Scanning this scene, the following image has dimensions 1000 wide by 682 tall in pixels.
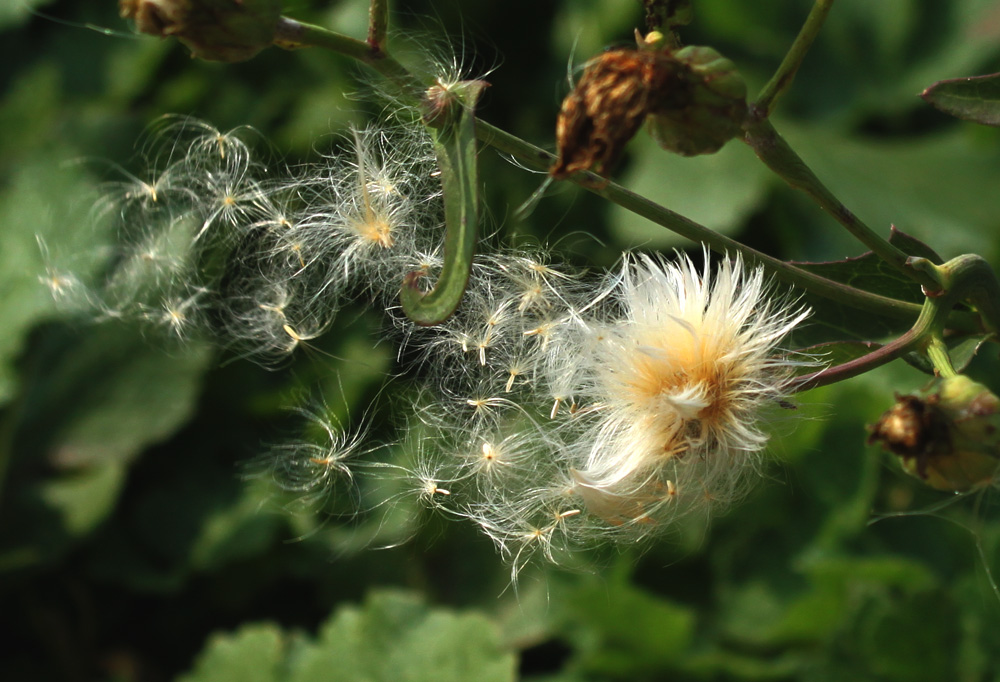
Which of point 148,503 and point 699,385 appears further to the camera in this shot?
point 148,503

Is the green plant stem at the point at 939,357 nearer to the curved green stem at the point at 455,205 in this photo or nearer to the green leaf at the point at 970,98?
the green leaf at the point at 970,98

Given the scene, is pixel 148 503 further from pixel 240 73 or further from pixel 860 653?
pixel 860 653

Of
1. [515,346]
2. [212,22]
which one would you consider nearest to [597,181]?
[515,346]

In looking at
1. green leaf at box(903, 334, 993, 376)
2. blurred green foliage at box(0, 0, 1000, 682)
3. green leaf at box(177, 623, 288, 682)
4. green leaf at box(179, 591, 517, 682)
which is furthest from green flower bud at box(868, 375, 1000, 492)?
green leaf at box(177, 623, 288, 682)

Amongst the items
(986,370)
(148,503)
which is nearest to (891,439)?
(986,370)

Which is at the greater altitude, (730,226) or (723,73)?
(723,73)

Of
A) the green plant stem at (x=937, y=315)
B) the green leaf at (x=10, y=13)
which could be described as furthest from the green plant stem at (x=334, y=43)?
the green leaf at (x=10, y=13)
